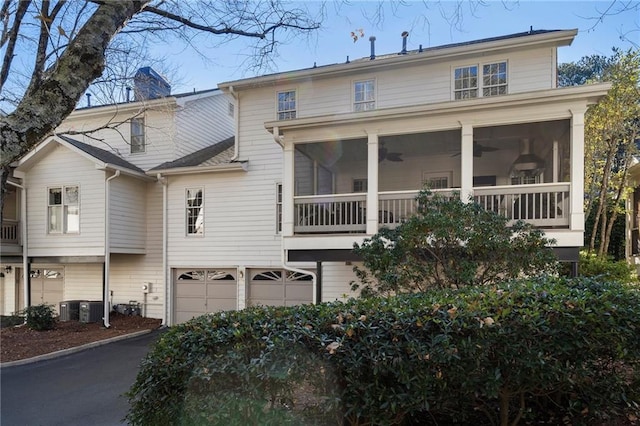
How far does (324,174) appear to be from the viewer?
12.0 metres

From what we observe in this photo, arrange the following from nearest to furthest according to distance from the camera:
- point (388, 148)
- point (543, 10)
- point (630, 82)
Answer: point (543, 10) → point (388, 148) → point (630, 82)

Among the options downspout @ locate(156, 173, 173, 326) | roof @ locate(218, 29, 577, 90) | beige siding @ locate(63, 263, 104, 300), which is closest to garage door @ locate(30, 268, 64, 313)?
beige siding @ locate(63, 263, 104, 300)

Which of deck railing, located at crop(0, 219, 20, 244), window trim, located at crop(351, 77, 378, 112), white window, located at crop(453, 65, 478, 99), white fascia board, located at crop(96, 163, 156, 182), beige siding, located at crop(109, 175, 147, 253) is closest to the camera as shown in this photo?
white window, located at crop(453, 65, 478, 99)

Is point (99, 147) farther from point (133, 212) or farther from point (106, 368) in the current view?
point (106, 368)

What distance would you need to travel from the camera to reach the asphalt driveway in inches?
215

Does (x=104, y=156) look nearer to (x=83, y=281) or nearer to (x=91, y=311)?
(x=83, y=281)

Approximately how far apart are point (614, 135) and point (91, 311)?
708 inches

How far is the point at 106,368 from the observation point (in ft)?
26.5

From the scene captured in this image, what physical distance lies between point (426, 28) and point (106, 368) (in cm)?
862

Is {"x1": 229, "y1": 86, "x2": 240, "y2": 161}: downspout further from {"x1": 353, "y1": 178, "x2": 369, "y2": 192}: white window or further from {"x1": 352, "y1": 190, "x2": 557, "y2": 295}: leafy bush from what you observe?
{"x1": 352, "y1": 190, "x2": 557, "y2": 295}: leafy bush

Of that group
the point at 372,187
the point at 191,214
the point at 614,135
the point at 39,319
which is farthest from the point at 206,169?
the point at 614,135

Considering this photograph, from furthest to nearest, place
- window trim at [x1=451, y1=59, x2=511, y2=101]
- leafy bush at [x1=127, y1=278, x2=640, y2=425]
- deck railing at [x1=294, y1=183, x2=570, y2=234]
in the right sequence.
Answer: window trim at [x1=451, y1=59, x2=511, y2=101]
deck railing at [x1=294, y1=183, x2=570, y2=234]
leafy bush at [x1=127, y1=278, x2=640, y2=425]

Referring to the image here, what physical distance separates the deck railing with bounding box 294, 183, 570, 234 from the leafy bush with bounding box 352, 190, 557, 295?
150 centimetres

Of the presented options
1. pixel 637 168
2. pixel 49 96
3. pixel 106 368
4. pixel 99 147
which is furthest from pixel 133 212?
pixel 637 168
